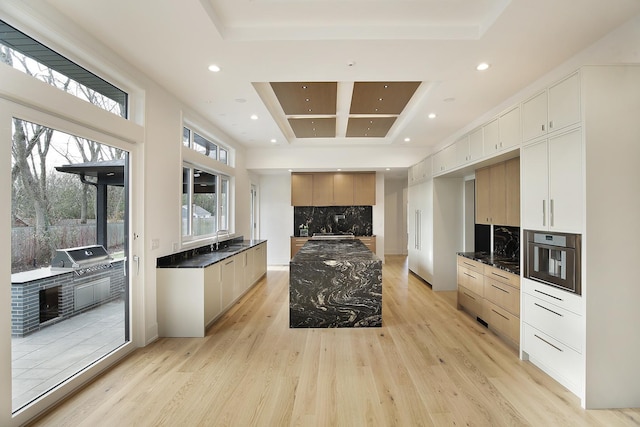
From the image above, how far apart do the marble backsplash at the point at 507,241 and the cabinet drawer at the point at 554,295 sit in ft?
4.47

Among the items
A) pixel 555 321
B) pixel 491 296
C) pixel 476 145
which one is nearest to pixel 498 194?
pixel 476 145

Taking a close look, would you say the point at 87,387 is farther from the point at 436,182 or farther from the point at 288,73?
the point at 436,182

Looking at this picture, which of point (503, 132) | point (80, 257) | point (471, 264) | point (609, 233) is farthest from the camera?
point (471, 264)

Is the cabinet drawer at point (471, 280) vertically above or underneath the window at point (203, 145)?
underneath

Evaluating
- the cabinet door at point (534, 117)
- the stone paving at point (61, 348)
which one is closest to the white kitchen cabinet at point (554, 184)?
the cabinet door at point (534, 117)

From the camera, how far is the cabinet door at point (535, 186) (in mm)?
2604

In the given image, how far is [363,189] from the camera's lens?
302 inches

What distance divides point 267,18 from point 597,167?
2818mm

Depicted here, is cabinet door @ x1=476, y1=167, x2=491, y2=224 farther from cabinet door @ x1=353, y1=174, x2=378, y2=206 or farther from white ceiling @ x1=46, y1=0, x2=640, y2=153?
cabinet door @ x1=353, y1=174, x2=378, y2=206

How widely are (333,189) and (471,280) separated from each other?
14.2 feet

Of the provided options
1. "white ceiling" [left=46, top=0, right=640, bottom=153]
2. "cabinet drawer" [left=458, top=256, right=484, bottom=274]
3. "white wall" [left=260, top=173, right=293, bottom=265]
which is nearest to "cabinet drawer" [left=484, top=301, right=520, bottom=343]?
"cabinet drawer" [left=458, top=256, right=484, bottom=274]

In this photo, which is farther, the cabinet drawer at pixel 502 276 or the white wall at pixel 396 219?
the white wall at pixel 396 219

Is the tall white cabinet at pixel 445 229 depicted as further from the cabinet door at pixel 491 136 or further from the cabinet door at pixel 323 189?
the cabinet door at pixel 323 189

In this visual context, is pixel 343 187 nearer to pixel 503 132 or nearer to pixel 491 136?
pixel 491 136
